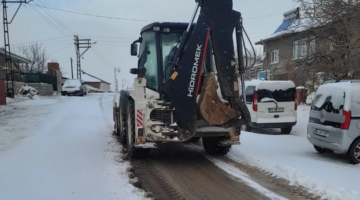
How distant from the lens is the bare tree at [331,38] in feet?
35.4

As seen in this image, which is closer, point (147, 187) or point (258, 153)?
point (147, 187)

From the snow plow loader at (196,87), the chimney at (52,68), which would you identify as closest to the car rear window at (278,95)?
the snow plow loader at (196,87)

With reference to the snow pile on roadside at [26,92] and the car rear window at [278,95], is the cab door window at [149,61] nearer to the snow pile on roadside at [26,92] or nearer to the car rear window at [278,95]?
the car rear window at [278,95]

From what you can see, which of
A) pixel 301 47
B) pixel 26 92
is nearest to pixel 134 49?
pixel 301 47

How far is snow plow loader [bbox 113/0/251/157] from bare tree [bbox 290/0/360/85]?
5.84 meters

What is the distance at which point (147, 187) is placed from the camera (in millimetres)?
5418

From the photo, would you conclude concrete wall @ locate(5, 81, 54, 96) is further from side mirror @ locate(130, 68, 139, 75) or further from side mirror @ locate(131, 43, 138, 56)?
side mirror @ locate(131, 43, 138, 56)

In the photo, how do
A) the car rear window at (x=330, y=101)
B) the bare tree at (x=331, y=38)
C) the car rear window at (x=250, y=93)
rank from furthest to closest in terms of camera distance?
1. the car rear window at (x=250, y=93)
2. the bare tree at (x=331, y=38)
3. the car rear window at (x=330, y=101)

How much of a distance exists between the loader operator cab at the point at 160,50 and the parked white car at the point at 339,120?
114 inches

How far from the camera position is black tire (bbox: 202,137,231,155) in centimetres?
766

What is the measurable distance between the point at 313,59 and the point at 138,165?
9.89 meters

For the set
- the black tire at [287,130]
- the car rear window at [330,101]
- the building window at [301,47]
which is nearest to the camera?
the car rear window at [330,101]

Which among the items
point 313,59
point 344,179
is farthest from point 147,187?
point 313,59

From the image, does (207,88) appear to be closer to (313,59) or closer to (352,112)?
(352,112)
